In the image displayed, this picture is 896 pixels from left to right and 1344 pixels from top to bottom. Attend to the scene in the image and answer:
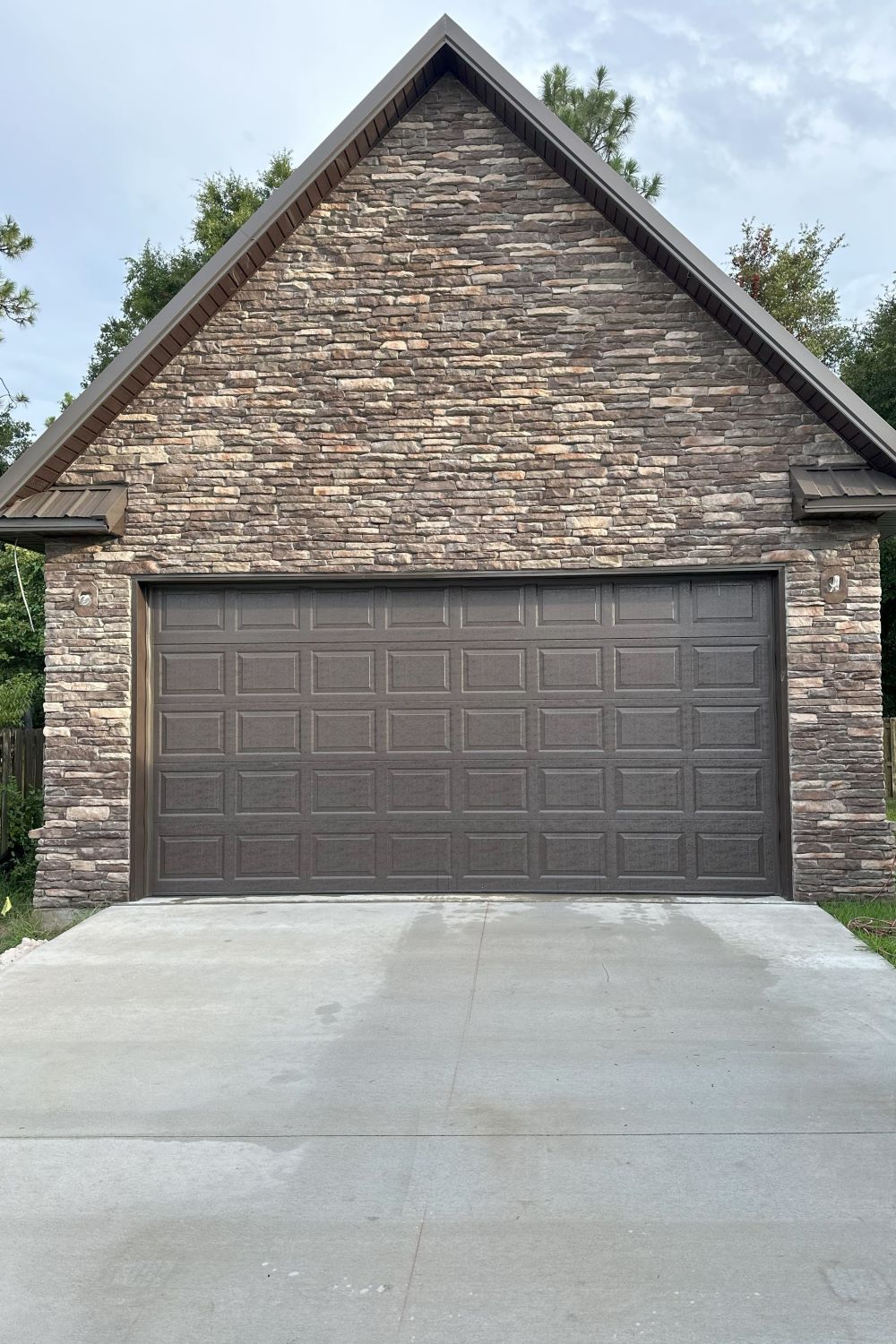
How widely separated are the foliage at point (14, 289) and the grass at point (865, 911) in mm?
15154

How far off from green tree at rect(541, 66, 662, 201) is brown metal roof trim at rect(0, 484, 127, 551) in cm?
1661

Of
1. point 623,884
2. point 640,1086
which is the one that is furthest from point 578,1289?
point 623,884

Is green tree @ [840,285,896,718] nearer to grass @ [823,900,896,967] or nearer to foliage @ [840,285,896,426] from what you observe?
foliage @ [840,285,896,426]

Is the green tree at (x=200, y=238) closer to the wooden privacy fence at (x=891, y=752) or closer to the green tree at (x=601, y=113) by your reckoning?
the green tree at (x=601, y=113)

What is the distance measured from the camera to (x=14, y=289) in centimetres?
1755

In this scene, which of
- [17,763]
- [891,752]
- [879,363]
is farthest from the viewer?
[879,363]

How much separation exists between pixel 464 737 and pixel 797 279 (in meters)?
18.9

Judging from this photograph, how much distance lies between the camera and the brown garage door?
30.5ft

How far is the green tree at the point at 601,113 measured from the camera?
22297mm

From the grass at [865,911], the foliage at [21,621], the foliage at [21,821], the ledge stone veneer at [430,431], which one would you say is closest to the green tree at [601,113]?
the foliage at [21,621]

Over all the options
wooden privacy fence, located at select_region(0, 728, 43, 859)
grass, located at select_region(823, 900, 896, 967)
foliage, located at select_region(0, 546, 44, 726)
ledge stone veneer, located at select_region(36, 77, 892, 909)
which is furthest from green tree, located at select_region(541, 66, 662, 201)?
grass, located at select_region(823, 900, 896, 967)

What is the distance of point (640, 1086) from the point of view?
16.1 ft

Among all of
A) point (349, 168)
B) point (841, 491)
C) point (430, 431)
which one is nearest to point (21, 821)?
point (430, 431)

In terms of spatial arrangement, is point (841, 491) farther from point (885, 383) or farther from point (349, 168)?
point (885, 383)
